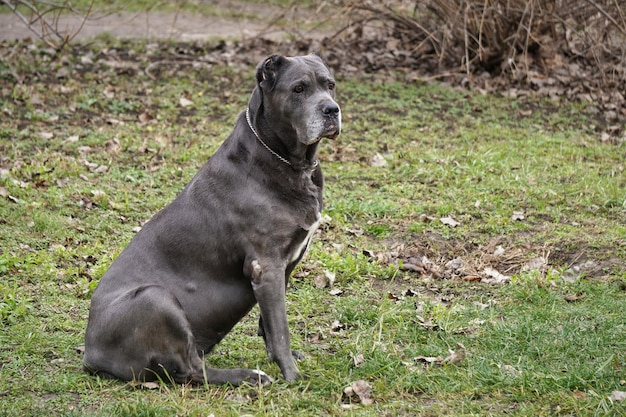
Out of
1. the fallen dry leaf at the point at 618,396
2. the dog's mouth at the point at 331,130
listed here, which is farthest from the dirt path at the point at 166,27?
the fallen dry leaf at the point at 618,396

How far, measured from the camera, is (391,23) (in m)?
12.8

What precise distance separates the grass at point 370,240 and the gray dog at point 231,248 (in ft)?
0.62

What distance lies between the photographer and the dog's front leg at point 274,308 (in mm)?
4500

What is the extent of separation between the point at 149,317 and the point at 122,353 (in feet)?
0.90

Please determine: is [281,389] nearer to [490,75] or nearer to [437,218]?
[437,218]

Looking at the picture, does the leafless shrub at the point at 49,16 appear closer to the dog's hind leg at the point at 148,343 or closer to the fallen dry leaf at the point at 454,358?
the dog's hind leg at the point at 148,343

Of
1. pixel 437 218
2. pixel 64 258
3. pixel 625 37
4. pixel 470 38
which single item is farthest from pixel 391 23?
pixel 64 258

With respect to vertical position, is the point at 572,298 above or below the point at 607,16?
below

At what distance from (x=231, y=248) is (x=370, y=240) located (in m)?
2.55

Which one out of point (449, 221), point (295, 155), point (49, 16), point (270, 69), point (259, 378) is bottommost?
point (449, 221)

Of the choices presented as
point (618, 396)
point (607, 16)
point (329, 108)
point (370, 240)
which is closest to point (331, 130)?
point (329, 108)

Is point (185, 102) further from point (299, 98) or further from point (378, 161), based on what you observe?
point (299, 98)

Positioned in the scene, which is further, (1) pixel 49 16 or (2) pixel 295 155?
(1) pixel 49 16

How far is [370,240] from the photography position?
6.99 m
